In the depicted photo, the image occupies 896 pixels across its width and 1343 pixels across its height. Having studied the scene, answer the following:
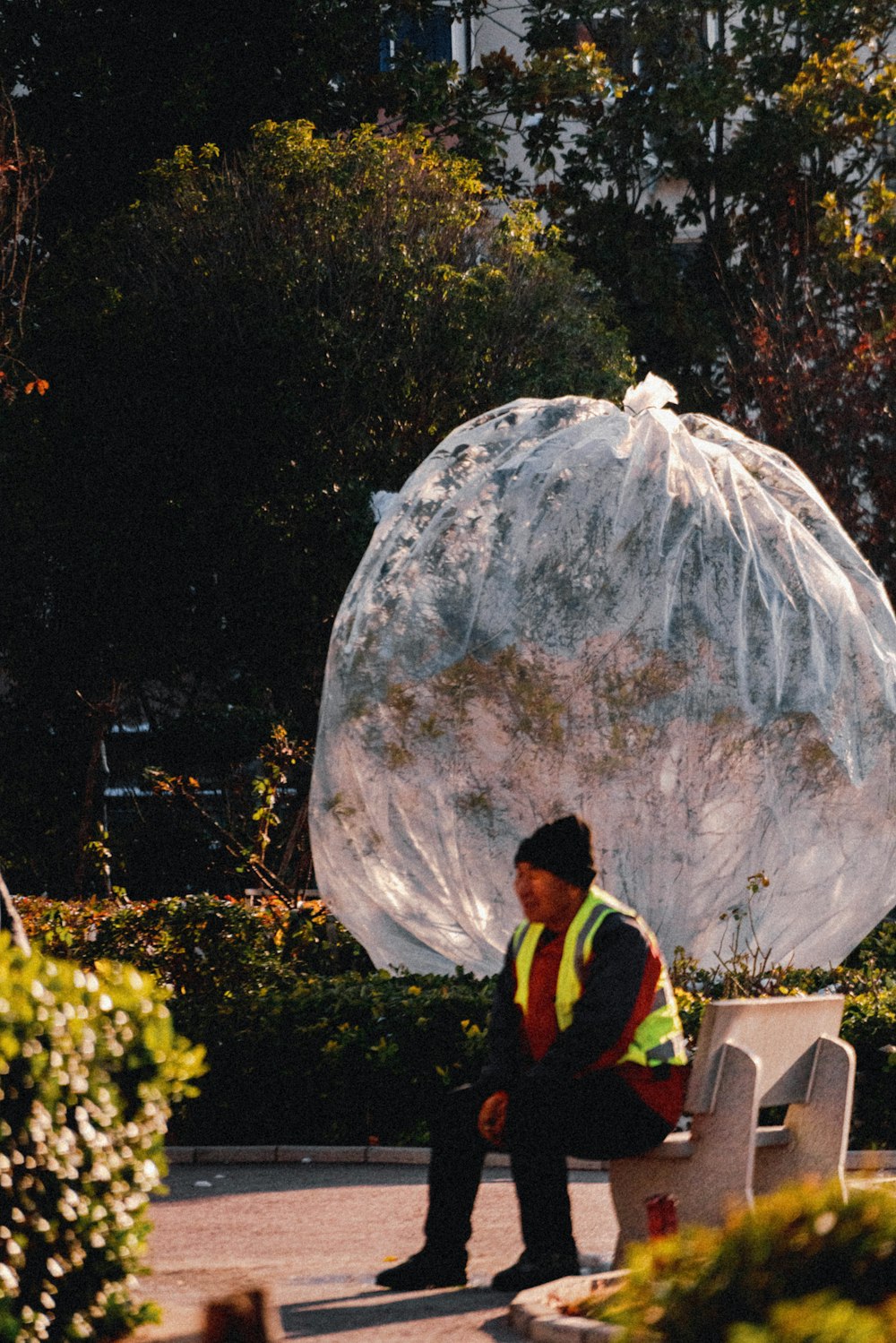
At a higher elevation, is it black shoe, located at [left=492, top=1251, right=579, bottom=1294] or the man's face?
the man's face

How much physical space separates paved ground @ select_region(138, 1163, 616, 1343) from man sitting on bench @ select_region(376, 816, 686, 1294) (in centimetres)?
20

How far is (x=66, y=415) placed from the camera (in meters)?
20.0

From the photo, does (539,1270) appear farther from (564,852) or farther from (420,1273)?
(564,852)

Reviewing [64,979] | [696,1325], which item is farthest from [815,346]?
[696,1325]

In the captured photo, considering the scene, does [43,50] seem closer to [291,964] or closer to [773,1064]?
[291,964]

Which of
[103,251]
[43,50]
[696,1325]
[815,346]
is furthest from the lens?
[815,346]

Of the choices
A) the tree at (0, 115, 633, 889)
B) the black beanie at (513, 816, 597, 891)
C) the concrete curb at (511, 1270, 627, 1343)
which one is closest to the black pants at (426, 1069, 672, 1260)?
the black beanie at (513, 816, 597, 891)

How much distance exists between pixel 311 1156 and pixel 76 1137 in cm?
381

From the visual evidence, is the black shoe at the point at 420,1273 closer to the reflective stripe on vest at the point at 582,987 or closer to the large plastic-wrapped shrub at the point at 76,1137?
the reflective stripe on vest at the point at 582,987

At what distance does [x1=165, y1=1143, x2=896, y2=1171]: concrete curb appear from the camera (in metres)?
8.40

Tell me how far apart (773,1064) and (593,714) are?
403 cm

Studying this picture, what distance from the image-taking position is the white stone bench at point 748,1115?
555cm

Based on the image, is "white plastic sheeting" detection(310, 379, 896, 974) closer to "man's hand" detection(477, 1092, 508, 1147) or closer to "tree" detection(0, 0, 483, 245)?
"man's hand" detection(477, 1092, 508, 1147)

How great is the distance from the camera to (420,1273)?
5.82 m
